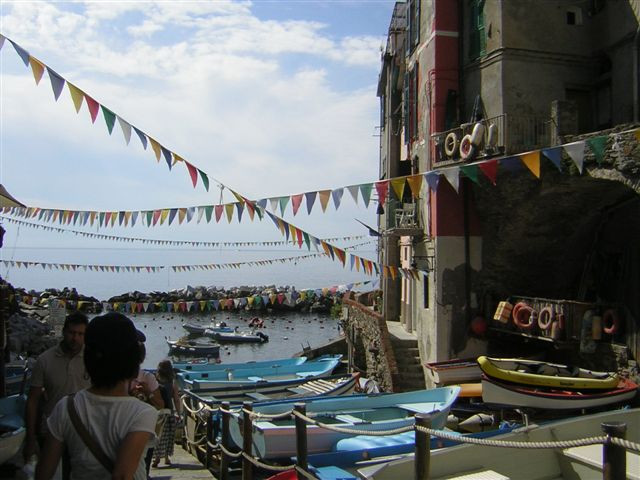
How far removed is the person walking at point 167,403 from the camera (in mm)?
9203

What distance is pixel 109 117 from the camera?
9797mm

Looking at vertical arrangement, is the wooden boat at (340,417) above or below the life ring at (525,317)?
below

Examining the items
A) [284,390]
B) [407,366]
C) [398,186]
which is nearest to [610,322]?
[398,186]

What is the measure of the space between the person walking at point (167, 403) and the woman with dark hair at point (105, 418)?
5.63 meters

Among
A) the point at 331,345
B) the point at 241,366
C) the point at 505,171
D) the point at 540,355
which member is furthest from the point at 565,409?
the point at 331,345

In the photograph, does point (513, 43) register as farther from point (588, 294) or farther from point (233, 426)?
point (233, 426)

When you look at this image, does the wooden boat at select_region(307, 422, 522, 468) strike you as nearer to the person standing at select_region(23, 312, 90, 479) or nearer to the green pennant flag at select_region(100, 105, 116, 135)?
the person standing at select_region(23, 312, 90, 479)

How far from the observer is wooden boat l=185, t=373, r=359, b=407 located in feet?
53.7

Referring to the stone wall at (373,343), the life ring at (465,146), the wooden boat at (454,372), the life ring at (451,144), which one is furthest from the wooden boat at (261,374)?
the life ring at (465,146)

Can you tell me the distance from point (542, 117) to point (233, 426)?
12.0 meters

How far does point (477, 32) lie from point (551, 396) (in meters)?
11.0

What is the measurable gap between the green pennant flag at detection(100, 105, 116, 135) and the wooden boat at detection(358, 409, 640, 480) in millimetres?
6575

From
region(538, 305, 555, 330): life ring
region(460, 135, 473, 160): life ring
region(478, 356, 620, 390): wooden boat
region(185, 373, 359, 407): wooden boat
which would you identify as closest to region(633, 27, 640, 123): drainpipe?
region(460, 135, 473, 160): life ring

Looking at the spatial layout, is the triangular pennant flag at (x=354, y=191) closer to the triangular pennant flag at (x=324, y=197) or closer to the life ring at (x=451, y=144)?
the triangular pennant flag at (x=324, y=197)
